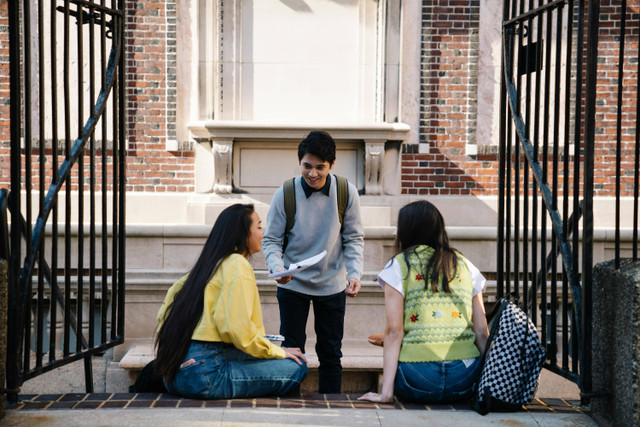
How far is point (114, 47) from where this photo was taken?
4383 mm

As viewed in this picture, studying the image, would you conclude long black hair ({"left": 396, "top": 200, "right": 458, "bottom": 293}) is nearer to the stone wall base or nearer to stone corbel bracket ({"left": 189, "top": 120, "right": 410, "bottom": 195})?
the stone wall base

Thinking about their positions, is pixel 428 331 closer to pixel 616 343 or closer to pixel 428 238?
pixel 428 238

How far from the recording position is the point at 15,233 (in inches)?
140

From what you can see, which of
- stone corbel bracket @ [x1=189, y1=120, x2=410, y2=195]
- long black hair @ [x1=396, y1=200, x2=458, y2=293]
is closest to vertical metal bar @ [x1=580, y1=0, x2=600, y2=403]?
long black hair @ [x1=396, y1=200, x2=458, y2=293]

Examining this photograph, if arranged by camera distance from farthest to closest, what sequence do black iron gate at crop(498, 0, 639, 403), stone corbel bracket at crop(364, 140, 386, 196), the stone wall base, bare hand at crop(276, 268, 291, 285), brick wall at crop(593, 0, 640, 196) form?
brick wall at crop(593, 0, 640, 196) → stone corbel bracket at crop(364, 140, 386, 196) → bare hand at crop(276, 268, 291, 285) → black iron gate at crop(498, 0, 639, 403) → the stone wall base

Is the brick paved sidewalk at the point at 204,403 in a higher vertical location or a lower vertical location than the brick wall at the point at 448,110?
lower

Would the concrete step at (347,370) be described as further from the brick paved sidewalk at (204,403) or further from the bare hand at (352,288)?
the brick paved sidewalk at (204,403)

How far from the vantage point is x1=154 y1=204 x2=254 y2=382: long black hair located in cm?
388

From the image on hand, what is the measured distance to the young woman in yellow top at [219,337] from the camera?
12.6 ft

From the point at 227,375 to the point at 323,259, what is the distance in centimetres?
107

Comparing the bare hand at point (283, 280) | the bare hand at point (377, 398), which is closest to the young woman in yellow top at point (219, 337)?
the bare hand at point (377, 398)

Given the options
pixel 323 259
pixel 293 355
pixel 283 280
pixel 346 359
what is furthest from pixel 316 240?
pixel 346 359

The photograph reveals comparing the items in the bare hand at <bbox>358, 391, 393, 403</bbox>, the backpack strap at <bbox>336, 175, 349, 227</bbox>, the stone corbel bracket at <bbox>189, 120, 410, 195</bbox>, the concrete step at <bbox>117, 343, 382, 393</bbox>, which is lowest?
the concrete step at <bbox>117, 343, 382, 393</bbox>

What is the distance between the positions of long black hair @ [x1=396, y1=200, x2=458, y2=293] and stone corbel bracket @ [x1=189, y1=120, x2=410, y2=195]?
4.19 m
